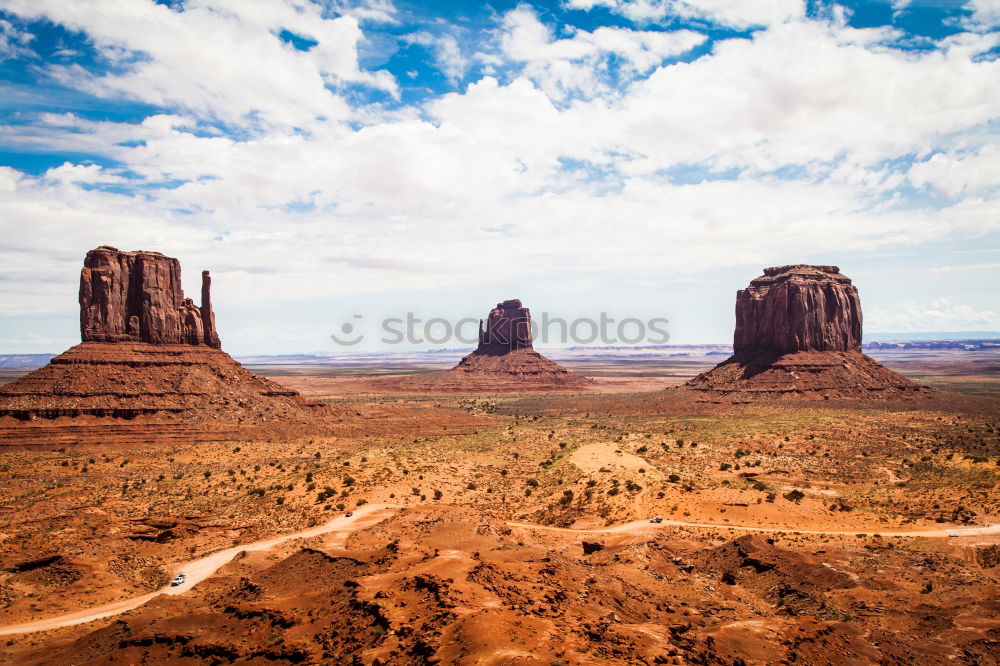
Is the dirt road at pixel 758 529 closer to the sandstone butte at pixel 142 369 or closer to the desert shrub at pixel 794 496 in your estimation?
the desert shrub at pixel 794 496

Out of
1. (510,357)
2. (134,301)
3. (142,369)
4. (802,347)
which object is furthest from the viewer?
(510,357)

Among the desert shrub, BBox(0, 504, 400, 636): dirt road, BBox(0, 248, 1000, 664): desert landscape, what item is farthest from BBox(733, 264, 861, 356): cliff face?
BBox(0, 504, 400, 636): dirt road

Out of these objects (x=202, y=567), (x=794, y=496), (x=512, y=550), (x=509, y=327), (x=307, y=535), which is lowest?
(x=202, y=567)

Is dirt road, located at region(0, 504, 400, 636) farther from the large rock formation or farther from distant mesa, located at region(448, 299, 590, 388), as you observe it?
distant mesa, located at region(448, 299, 590, 388)

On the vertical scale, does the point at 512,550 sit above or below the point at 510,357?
below

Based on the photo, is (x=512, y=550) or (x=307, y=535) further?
(x=307, y=535)

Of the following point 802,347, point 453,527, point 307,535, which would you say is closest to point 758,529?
point 453,527

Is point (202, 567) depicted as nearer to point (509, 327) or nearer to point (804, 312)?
point (804, 312)
